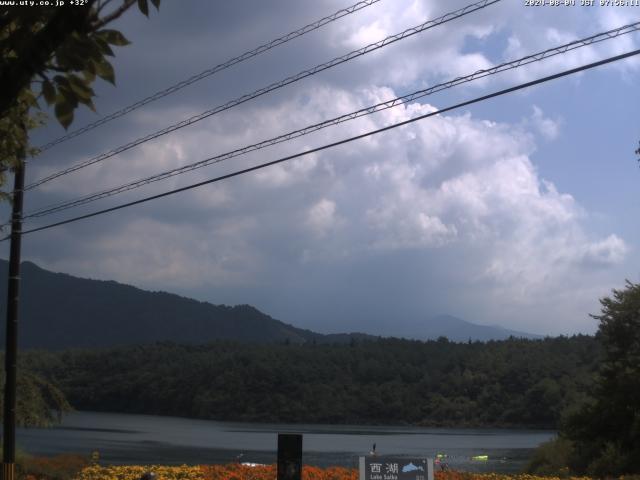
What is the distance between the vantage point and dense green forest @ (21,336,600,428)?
99.5 metres

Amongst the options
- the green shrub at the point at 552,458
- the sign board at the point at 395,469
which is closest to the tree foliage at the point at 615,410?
the green shrub at the point at 552,458

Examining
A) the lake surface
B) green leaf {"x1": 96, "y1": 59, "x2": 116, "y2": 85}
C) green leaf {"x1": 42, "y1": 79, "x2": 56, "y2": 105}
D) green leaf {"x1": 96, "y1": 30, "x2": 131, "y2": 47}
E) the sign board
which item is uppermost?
green leaf {"x1": 96, "y1": 30, "x2": 131, "y2": 47}

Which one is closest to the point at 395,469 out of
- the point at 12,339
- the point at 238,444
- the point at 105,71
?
the point at 12,339

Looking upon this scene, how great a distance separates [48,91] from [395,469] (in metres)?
10.6

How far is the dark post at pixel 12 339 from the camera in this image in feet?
58.1

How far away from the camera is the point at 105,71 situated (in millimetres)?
4629

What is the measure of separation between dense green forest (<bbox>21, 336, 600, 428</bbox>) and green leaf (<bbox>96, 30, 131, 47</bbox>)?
307 ft

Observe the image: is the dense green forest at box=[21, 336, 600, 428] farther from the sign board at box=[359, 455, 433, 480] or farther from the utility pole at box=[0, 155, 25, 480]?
the sign board at box=[359, 455, 433, 480]

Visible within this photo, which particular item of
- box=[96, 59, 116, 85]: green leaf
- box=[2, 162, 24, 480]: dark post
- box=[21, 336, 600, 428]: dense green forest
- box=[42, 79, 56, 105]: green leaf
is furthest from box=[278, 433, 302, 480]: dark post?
box=[21, 336, 600, 428]: dense green forest

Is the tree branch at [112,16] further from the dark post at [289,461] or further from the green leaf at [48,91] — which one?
the dark post at [289,461]

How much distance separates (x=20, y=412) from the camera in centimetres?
2409

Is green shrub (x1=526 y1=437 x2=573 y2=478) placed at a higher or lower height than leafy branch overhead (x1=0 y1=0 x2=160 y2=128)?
lower

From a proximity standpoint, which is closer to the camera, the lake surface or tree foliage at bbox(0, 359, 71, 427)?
tree foliage at bbox(0, 359, 71, 427)

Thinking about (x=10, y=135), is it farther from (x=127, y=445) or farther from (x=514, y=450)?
(x=514, y=450)
